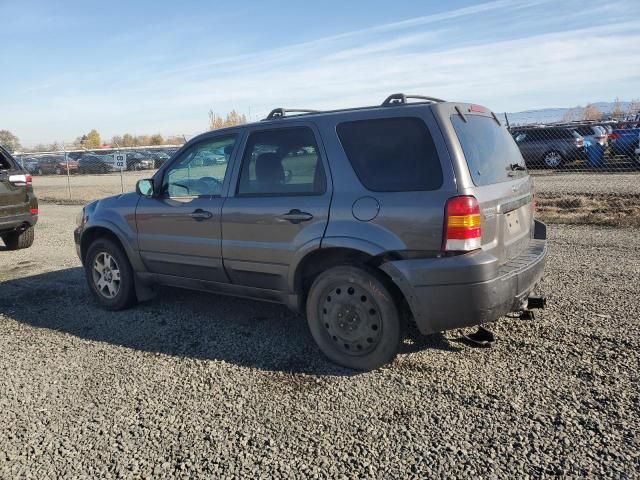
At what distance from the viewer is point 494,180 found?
3777mm

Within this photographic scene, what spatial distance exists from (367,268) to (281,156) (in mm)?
1200

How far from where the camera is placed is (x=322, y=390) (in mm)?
3584

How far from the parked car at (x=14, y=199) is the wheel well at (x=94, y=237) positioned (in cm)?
337

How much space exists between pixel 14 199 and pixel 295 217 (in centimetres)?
628

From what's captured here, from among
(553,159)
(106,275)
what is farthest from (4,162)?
(553,159)

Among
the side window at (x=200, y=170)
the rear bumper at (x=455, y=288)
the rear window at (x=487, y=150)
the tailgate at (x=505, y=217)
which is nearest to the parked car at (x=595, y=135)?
the rear window at (x=487, y=150)

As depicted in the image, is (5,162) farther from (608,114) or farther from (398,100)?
(608,114)

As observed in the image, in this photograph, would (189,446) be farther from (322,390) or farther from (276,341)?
Result: (276,341)

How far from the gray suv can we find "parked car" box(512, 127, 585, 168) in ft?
→ 52.0

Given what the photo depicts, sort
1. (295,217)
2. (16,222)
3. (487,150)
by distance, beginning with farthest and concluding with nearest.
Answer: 1. (16,222)
2. (295,217)
3. (487,150)

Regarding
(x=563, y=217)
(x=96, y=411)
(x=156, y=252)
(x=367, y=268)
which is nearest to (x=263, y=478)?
(x=96, y=411)

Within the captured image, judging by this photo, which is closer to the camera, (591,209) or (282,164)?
(282,164)

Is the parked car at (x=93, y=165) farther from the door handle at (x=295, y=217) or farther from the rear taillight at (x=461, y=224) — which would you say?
the rear taillight at (x=461, y=224)

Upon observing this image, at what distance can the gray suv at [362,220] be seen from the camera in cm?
346
